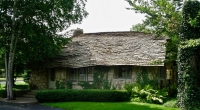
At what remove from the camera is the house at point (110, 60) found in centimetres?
2333

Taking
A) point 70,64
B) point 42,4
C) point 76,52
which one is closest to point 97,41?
point 76,52

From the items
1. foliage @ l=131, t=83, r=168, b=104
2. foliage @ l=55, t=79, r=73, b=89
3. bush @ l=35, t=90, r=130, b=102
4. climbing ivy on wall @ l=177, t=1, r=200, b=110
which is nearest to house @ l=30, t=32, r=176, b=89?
foliage @ l=55, t=79, r=73, b=89

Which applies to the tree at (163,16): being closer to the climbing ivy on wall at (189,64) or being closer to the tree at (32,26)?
the climbing ivy on wall at (189,64)

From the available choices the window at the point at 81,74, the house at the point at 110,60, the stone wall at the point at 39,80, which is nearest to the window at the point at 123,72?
the house at the point at 110,60

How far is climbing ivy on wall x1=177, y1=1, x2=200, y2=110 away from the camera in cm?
1534

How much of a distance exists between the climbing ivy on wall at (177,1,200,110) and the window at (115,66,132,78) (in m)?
8.18

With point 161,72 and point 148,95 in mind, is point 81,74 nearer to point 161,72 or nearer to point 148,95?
point 161,72

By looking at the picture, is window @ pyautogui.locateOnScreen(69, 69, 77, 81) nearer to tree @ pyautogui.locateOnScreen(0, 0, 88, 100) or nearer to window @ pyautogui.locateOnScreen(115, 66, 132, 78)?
tree @ pyautogui.locateOnScreen(0, 0, 88, 100)

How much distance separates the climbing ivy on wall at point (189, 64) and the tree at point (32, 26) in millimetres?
9661

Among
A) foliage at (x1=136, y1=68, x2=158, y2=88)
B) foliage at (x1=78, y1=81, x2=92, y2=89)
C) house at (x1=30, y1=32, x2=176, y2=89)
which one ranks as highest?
house at (x1=30, y1=32, x2=176, y2=89)

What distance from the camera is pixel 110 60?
78.5 feet

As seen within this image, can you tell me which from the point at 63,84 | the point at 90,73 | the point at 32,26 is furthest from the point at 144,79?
the point at 32,26

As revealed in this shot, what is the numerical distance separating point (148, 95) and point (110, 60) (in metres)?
5.73

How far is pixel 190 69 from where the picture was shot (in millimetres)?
15477
